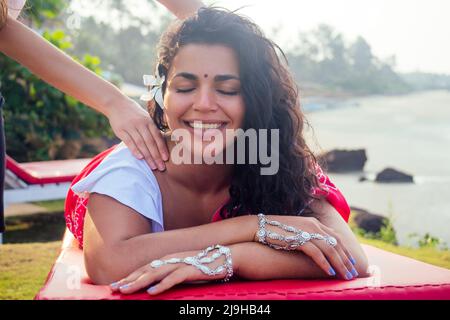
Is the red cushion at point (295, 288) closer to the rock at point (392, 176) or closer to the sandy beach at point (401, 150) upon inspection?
the sandy beach at point (401, 150)

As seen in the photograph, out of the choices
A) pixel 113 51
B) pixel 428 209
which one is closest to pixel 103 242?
pixel 428 209

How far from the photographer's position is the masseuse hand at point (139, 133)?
5.68 ft

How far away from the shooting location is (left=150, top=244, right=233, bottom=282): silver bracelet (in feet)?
4.43

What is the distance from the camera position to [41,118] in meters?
7.32

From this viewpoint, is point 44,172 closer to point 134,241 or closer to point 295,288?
point 134,241

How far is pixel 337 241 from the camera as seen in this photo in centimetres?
152

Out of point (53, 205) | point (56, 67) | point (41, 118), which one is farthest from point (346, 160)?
point (56, 67)

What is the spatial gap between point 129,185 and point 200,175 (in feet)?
0.94

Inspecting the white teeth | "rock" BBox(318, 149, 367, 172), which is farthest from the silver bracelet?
"rock" BBox(318, 149, 367, 172)

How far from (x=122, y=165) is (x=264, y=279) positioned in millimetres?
528

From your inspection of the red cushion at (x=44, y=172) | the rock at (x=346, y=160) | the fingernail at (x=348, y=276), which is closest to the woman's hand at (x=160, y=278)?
the fingernail at (x=348, y=276)

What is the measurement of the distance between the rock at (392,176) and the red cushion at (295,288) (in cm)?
863
